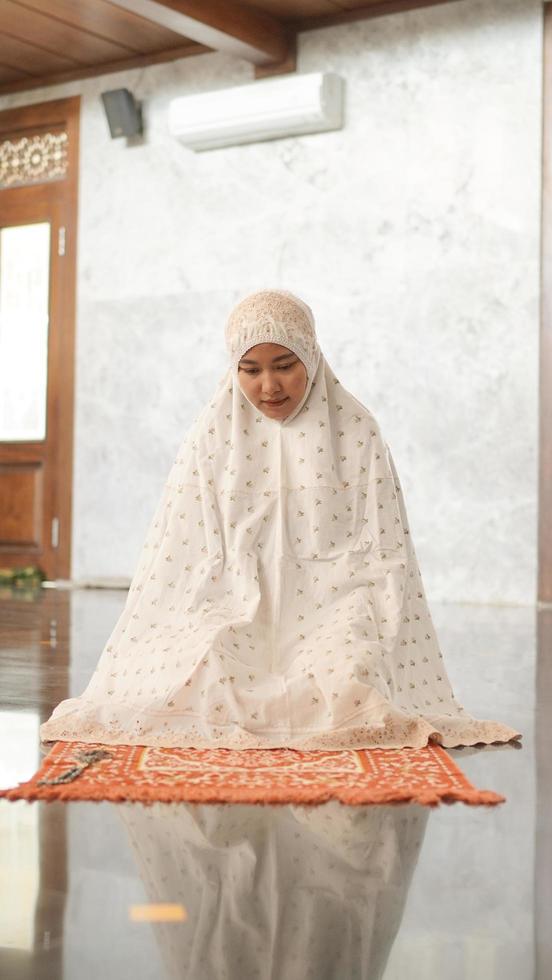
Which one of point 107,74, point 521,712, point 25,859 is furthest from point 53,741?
point 107,74

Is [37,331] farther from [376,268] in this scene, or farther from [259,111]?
[376,268]

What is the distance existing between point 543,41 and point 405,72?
76cm

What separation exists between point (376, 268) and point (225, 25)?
147 cm

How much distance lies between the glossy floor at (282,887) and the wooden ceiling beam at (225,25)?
4856 mm

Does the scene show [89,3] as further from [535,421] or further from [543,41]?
[535,421]

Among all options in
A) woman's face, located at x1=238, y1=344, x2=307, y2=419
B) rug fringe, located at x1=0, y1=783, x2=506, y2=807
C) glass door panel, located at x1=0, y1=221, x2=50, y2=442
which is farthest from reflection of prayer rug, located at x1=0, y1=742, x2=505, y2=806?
glass door panel, located at x1=0, y1=221, x2=50, y2=442

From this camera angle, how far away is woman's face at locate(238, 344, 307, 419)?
292 cm

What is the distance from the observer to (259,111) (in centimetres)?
726

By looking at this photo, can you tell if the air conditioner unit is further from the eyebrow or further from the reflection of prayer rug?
the reflection of prayer rug

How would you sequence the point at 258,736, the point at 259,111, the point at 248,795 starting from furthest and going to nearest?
the point at 259,111, the point at 258,736, the point at 248,795

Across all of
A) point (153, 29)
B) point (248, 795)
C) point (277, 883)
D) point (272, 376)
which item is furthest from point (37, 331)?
point (277, 883)

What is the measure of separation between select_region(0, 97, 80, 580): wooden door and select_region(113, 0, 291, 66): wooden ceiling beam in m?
1.56

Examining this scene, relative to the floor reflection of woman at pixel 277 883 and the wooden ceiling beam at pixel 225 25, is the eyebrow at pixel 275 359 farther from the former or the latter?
the wooden ceiling beam at pixel 225 25

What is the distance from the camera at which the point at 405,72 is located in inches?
275
